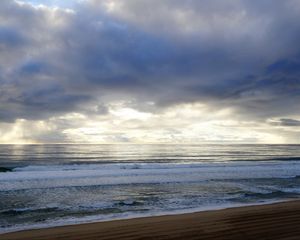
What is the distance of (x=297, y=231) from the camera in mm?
7340

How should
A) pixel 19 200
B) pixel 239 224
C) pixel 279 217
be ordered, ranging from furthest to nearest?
1. pixel 19 200
2. pixel 279 217
3. pixel 239 224

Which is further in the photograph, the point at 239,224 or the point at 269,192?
the point at 269,192

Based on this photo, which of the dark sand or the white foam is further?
the white foam

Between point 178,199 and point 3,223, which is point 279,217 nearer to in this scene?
point 178,199

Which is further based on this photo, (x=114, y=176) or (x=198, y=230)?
(x=114, y=176)

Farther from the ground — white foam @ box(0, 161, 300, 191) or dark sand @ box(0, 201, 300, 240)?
white foam @ box(0, 161, 300, 191)

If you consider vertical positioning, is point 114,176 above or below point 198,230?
above

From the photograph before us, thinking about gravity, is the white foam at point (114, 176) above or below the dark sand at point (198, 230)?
above

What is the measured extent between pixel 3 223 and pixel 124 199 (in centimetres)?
560

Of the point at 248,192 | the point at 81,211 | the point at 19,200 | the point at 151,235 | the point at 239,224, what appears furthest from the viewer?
the point at 248,192

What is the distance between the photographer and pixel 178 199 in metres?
14.4

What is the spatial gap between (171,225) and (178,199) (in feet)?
20.3

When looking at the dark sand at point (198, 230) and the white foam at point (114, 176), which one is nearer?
the dark sand at point (198, 230)

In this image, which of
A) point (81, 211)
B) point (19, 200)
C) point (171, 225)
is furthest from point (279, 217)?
point (19, 200)
